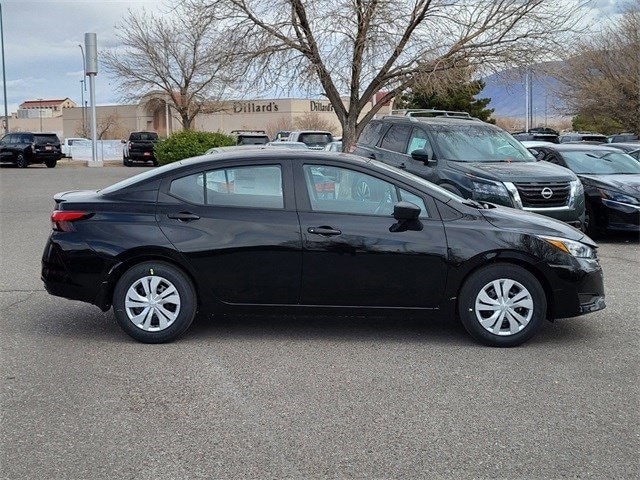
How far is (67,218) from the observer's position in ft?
21.7

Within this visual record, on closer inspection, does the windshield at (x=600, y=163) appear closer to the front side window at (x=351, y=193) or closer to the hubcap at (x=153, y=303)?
the front side window at (x=351, y=193)

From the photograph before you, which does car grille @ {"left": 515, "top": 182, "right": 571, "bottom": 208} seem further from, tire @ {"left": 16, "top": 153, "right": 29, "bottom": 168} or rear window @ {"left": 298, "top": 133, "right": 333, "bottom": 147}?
tire @ {"left": 16, "top": 153, "right": 29, "bottom": 168}

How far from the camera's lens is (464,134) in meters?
12.5

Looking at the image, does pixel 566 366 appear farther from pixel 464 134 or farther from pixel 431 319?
pixel 464 134

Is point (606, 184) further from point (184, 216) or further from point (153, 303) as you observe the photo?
point (153, 303)

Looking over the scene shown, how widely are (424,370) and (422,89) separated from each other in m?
12.5

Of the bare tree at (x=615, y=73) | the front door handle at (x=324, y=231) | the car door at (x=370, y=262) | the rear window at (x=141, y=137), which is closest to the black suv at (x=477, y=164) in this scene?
the car door at (x=370, y=262)

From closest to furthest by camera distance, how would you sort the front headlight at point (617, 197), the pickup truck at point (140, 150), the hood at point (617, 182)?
1. the front headlight at point (617, 197)
2. the hood at point (617, 182)
3. the pickup truck at point (140, 150)

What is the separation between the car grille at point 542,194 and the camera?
11.0 metres

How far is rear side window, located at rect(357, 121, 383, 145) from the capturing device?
1395 centimetres

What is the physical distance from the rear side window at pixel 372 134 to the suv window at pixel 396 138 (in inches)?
14.8

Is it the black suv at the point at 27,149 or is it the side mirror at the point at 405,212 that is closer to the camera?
the side mirror at the point at 405,212

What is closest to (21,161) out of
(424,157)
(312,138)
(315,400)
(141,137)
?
(141,137)

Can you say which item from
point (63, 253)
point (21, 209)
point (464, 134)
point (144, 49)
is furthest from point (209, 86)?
point (63, 253)
